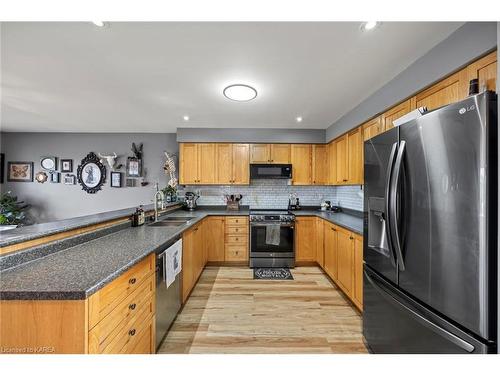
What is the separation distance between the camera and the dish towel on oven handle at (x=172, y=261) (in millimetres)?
1788

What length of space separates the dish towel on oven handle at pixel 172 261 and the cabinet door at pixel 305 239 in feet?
6.99

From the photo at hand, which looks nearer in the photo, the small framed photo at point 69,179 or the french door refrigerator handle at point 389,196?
the french door refrigerator handle at point 389,196

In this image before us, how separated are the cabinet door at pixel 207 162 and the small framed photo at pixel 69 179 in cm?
282

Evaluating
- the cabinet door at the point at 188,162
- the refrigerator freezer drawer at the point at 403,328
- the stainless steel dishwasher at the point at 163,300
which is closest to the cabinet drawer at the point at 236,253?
the cabinet door at the point at 188,162

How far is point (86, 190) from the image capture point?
4.54m

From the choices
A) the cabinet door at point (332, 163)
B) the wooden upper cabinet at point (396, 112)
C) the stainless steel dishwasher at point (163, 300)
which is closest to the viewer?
the stainless steel dishwasher at point (163, 300)

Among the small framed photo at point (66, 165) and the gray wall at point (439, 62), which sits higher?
the gray wall at point (439, 62)

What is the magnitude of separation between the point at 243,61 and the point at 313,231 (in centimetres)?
279

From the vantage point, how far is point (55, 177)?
451 cm

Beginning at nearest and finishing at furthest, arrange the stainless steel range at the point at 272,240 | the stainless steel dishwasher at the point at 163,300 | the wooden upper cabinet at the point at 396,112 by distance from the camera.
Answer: the stainless steel dishwasher at the point at 163,300, the wooden upper cabinet at the point at 396,112, the stainless steel range at the point at 272,240

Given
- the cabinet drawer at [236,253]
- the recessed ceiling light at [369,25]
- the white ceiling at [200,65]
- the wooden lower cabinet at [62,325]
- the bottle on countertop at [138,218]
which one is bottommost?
the cabinet drawer at [236,253]

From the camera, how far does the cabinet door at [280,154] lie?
4.03m

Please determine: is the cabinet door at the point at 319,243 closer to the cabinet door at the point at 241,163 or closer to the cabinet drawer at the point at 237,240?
the cabinet drawer at the point at 237,240
